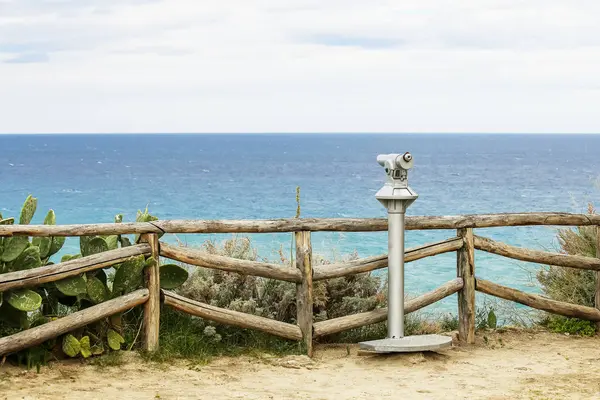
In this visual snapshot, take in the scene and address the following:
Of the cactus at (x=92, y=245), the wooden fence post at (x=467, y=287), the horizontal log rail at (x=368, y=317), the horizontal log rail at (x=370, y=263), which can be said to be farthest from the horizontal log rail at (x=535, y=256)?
the cactus at (x=92, y=245)

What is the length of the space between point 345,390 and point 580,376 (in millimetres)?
1882

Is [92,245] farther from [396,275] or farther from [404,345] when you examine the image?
[404,345]

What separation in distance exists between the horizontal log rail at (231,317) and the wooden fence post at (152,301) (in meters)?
0.11

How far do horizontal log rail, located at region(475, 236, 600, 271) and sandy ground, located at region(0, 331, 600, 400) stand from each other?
Answer: 89 centimetres

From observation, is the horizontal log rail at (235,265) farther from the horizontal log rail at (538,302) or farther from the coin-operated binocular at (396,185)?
the horizontal log rail at (538,302)

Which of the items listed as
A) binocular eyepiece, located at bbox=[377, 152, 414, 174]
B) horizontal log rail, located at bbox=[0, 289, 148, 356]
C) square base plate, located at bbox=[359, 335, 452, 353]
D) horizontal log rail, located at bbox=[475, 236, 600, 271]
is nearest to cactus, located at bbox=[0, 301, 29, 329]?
horizontal log rail, located at bbox=[0, 289, 148, 356]

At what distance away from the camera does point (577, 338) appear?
8133 mm

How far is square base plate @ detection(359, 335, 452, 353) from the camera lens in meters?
6.88

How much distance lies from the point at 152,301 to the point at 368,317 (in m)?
1.82

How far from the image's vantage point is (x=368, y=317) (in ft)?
24.0

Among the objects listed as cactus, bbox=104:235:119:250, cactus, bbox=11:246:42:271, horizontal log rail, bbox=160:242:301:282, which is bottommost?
horizontal log rail, bbox=160:242:301:282

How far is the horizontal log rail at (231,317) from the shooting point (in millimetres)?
6809

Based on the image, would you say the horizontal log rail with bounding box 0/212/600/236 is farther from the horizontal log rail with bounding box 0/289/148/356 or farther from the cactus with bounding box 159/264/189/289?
the horizontal log rail with bounding box 0/289/148/356

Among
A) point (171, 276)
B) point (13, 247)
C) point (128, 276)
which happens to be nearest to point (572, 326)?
point (171, 276)
